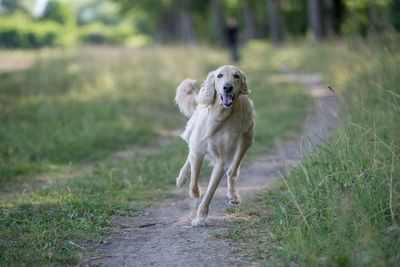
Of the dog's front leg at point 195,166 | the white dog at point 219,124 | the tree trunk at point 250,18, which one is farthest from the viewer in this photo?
the tree trunk at point 250,18

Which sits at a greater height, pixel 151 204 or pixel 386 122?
pixel 386 122

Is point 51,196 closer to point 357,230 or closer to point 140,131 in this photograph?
point 357,230

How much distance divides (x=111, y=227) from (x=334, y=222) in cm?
193

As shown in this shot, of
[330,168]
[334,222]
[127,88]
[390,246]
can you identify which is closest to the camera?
[390,246]

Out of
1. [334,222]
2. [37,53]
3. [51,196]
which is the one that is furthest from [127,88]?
[334,222]

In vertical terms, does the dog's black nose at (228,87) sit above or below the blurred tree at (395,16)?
above

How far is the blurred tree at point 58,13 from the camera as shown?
52.4 meters

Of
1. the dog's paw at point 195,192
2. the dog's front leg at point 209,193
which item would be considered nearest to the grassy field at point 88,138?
the dog's paw at point 195,192

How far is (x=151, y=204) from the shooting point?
4711 mm

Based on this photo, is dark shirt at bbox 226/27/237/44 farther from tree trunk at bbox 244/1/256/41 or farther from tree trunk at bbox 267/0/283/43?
tree trunk at bbox 244/1/256/41

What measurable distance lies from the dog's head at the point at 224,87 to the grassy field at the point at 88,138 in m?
1.40

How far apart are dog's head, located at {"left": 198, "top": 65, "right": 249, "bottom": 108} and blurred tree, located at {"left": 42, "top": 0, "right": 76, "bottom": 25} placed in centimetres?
5065

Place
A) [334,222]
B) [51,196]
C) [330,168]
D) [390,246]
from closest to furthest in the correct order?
[390,246] → [334,222] → [330,168] → [51,196]

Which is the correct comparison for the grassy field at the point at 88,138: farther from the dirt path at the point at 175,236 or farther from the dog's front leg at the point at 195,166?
the dog's front leg at the point at 195,166
